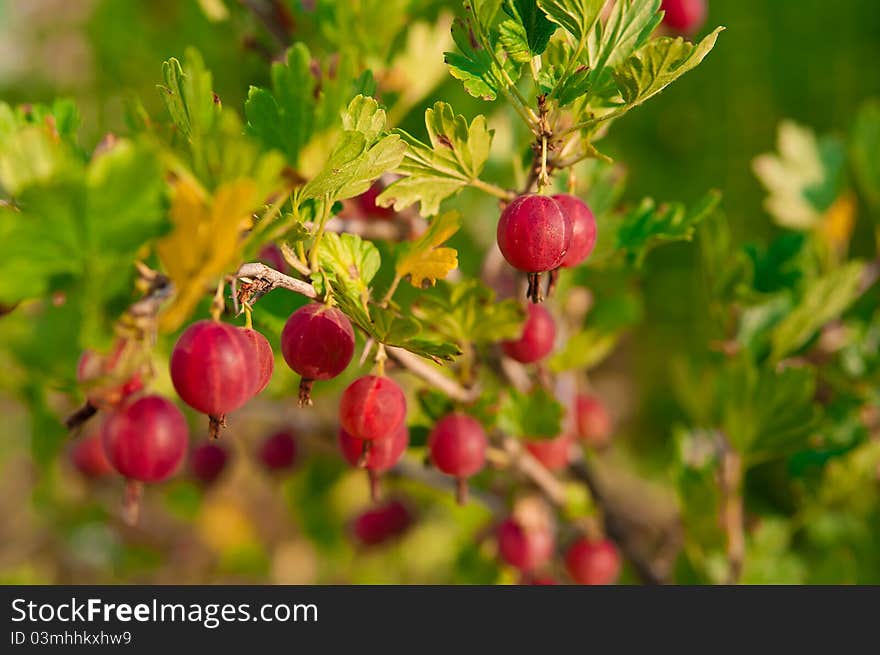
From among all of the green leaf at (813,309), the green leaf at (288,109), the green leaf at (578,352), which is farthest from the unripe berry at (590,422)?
the green leaf at (288,109)

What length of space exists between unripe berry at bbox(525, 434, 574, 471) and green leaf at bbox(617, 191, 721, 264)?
14.6 inches

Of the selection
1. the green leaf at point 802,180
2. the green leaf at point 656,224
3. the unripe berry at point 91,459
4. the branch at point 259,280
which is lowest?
the branch at point 259,280

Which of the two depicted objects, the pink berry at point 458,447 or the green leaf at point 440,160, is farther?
the pink berry at point 458,447

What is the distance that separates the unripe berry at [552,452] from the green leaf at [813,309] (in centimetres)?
31

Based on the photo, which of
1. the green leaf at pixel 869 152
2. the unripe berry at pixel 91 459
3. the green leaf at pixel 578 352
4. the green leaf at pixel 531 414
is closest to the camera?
the green leaf at pixel 531 414

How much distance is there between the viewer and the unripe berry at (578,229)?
0.68m

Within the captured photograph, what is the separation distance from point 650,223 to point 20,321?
A: 934 mm

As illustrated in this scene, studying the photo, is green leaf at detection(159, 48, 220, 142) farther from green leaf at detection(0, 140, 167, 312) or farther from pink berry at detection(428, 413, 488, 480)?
pink berry at detection(428, 413, 488, 480)

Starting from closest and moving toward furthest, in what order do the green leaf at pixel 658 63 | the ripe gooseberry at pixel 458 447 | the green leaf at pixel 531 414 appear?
1. the green leaf at pixel 658 63
2. the ripe gooseberry at pixel 458 447
3. the green leaf at pixel 531 414


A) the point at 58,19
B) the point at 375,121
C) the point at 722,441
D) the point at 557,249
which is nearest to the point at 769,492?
the point at 722,441

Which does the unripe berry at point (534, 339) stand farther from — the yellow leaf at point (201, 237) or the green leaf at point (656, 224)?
the yellow leaf at point (201, 237)

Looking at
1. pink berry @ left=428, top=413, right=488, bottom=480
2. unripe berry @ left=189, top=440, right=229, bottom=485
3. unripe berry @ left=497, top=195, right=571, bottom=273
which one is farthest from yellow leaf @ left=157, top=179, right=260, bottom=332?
unripe berry @ left=189, top=440, right=229, bottom=485

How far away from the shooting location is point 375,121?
1.99 feet

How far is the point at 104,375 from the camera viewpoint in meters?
0.54
